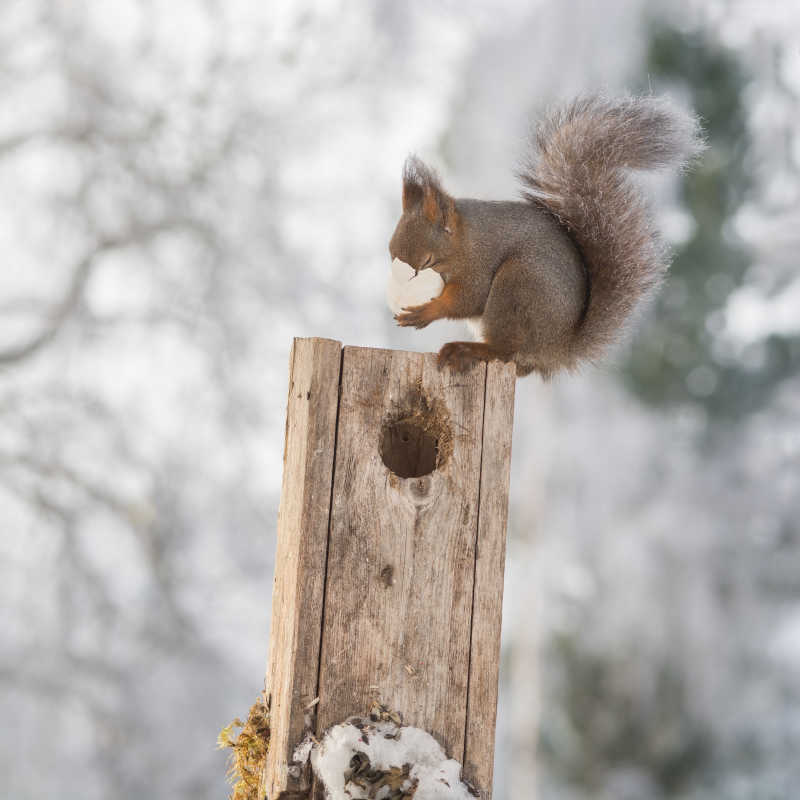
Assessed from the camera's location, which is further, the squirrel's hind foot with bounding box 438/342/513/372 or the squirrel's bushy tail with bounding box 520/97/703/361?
the squirrel's bushy tail with bounding box 520/97/703/361

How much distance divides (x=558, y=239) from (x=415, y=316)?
22 cm

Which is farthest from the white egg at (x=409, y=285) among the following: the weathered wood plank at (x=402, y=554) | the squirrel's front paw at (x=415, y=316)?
the weathered wood plank at (x=402, y=554)

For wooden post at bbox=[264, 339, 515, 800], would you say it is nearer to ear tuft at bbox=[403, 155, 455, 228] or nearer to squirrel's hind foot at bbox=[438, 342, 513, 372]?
squirrel's hind foot at bbox=[438, 342, 513, 372]

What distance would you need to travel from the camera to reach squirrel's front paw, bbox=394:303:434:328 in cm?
122

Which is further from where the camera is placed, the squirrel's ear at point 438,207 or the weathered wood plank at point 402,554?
the squirrel's ear at point 438,207

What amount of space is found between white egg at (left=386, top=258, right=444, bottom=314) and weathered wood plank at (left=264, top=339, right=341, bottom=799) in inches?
5.5

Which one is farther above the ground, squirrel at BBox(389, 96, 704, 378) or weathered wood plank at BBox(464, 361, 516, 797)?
squirrel at BBox(389, 96, 704, 378)

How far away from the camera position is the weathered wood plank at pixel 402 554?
3.51 ft

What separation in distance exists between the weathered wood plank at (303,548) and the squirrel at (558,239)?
0.17 meters

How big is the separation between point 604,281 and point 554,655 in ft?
11.4

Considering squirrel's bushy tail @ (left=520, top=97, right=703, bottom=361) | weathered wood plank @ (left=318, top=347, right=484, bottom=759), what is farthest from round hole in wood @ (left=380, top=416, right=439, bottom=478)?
squirrel's bushy tail @ (left=520, top=97, right=703, bottom=361)

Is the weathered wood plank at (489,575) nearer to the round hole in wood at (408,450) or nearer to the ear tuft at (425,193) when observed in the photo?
the round hole in wood at (408,450)

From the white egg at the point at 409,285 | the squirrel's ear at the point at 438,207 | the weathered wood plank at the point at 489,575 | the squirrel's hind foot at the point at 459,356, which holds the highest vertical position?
the squirrel's ear at the point at 438,207

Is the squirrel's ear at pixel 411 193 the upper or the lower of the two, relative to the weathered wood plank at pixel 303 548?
upper
